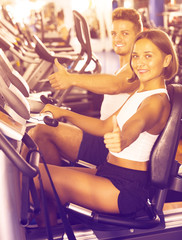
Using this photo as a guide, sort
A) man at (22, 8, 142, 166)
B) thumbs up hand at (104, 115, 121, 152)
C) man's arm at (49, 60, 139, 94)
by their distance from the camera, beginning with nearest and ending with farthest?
thumbs up hand at (104, 115, 121, 152), man's arm at (49, 60, 139, 94), man at (22, 8, 142, 166)

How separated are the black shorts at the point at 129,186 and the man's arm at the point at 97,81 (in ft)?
1.44

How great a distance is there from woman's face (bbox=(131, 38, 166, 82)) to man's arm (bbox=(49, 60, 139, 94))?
0.28 m

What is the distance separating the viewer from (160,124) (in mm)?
1340

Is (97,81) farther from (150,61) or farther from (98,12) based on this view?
(98,12)

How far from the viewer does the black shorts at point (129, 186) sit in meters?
1.34

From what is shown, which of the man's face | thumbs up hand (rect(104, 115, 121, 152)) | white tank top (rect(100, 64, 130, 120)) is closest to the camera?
thumbs up hand (rect(104, 115, 121, 152))

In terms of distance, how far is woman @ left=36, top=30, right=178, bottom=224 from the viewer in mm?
1335

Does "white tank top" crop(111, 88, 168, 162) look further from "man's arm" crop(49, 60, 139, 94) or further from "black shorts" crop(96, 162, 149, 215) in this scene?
"man's arm" crop(49, 60, 139, 94)

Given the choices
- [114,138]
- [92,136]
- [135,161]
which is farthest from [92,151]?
[114,138]

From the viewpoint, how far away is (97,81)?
5.57 feet

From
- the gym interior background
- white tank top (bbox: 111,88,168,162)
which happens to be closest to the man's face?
white tank top (bbox: 111,88,168,162)

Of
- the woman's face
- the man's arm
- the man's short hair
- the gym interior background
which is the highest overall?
the man's short hair

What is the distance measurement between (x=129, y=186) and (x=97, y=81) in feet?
1.92

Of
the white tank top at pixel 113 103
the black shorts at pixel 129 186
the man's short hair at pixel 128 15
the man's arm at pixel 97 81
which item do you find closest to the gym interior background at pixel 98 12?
the man's short hair at pixel 128 15
